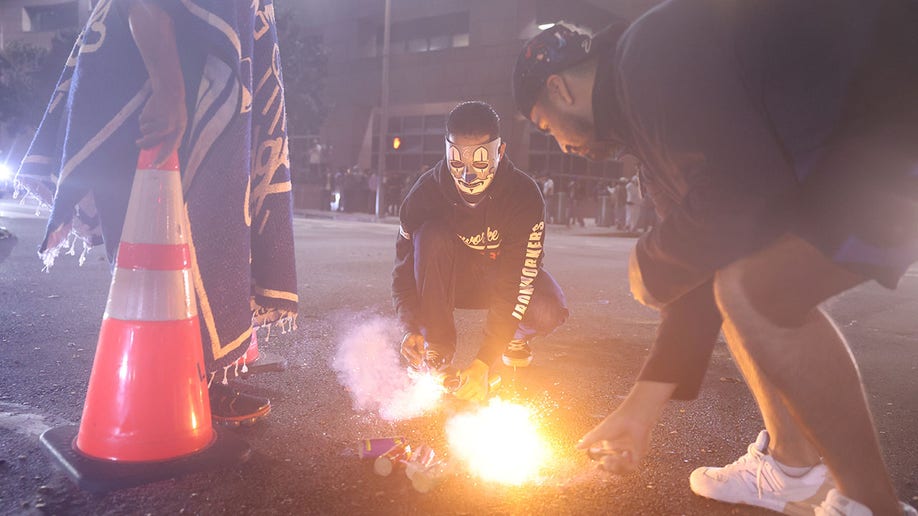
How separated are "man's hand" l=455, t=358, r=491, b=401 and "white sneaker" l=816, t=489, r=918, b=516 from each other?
1546 mm

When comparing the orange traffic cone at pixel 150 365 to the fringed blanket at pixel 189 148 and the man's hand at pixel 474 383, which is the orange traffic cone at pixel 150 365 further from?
the man's hand at pixel 474 383

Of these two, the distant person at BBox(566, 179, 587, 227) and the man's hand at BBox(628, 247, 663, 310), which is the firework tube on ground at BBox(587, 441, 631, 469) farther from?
the distant person at BBox(566, 179, 587, 227)

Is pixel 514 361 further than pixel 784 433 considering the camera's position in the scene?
Yes

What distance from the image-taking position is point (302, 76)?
3167 centimetres


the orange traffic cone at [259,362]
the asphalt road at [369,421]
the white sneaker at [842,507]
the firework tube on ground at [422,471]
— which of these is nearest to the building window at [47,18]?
the asphalt road at [369,421]

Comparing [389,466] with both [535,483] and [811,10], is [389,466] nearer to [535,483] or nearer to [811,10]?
[535,483]

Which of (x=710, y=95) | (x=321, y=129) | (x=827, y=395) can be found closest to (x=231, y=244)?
(x=710, y=95)

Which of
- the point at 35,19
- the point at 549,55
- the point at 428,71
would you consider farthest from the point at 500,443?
the point at 35,19

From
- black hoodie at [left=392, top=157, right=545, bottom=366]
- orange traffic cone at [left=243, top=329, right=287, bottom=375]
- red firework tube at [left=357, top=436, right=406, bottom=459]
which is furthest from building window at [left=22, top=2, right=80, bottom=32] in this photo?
red firework tube at [left=357, top=436, right=406, bottom=459]

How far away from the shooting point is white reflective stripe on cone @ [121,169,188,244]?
7.81ft

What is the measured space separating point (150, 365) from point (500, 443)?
1.27 m

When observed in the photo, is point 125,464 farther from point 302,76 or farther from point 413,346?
point 302,76

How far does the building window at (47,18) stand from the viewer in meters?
46.4

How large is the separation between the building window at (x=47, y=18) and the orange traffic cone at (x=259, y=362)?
166ft
